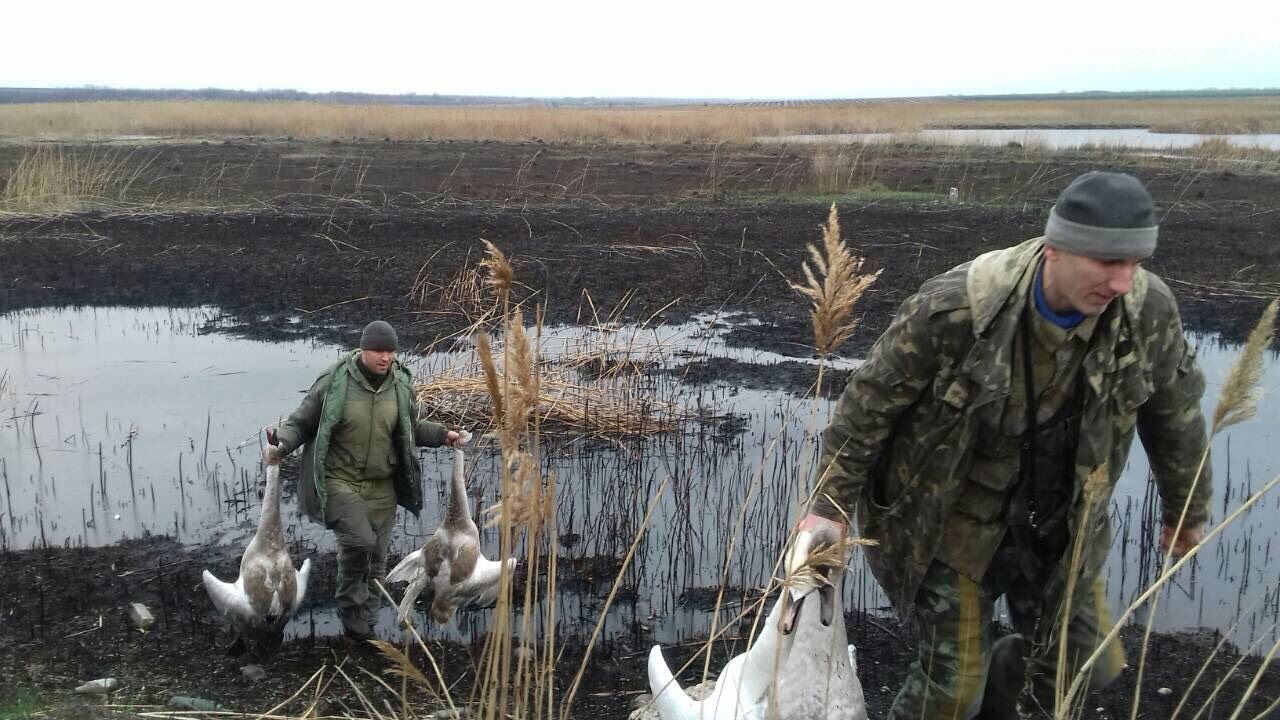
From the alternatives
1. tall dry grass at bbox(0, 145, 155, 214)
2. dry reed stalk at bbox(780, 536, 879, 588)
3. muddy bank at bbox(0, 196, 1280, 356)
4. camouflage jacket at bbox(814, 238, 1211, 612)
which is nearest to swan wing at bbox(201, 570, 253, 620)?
camouflage jacket at bbox(814, 238, 1211, 612)

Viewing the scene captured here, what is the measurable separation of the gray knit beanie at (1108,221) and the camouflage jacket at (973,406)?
254 millimetres

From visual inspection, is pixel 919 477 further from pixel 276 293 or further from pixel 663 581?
pixel 276 293

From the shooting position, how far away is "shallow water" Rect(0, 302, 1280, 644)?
5.70 m

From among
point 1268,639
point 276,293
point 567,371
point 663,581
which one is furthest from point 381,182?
point 1268,639

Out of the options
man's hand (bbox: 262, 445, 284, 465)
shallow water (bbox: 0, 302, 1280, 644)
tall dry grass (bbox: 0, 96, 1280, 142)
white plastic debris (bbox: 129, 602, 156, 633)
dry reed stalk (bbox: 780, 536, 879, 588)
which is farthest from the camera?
tall dry grass (bbox: 0, 96, 1280, 142)

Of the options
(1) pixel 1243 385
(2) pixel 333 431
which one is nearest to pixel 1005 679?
(1) pixel 1243 385

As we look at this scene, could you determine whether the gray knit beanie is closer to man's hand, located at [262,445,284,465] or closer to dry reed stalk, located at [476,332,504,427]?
dry reed stalk, located at [476,332,504,427]

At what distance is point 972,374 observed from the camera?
2900 millimetres

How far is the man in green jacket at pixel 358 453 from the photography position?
16.5 feet

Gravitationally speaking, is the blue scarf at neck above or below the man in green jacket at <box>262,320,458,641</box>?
above

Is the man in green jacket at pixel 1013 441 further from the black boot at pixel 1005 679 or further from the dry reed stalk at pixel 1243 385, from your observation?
the dry reed stalk at pixel 1243 385

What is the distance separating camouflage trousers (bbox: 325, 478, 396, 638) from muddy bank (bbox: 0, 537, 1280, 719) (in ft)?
0.58

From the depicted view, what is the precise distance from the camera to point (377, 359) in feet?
16.6

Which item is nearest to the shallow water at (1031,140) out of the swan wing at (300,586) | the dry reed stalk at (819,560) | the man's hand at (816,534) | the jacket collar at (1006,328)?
the swan wing at (300,586)
